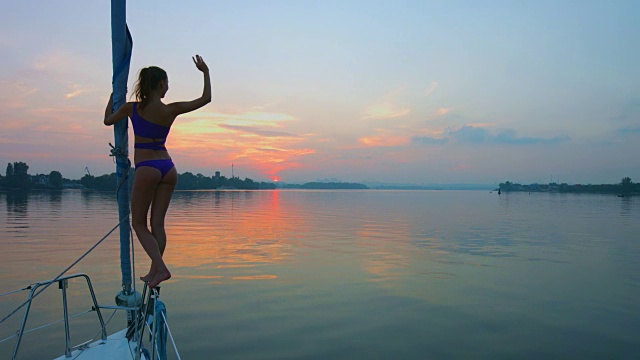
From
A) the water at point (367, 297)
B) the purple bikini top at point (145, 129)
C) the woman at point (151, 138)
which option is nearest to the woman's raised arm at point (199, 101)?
the woman at point (151, 138)

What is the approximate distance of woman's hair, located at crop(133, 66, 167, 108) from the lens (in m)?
4.36

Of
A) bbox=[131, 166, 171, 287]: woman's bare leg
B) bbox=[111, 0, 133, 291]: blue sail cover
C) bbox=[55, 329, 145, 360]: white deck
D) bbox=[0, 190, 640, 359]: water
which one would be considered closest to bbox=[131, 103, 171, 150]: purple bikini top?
bbox=[131, 166, 171, 287]: woman's bare leg

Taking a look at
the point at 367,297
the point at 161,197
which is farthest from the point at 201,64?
the point at 367,297

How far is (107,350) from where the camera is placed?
5406 mm

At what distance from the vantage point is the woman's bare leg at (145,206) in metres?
4.29

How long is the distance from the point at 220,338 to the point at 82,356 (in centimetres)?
543

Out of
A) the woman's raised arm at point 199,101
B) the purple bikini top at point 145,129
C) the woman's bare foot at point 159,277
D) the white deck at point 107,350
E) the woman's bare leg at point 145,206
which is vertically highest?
the woman's raised arm at point 199,101

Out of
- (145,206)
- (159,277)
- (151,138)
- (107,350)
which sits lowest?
(107,350)

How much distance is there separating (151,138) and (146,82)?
22.0 inches

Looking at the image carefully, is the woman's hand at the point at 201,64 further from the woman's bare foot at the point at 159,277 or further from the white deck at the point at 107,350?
the white deck at the point at 107,350

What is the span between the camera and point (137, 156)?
4.36 m

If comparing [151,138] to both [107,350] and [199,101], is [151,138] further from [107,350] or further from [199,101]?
[107,350]

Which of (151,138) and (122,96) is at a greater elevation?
(122,96)

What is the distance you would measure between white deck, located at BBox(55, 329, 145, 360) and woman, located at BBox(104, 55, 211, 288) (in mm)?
1505
